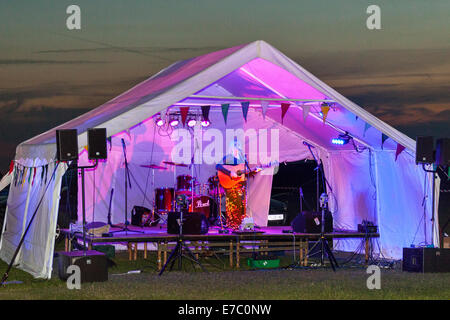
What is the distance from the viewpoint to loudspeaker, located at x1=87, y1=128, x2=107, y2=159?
8.75 m

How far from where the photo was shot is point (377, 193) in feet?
39.6

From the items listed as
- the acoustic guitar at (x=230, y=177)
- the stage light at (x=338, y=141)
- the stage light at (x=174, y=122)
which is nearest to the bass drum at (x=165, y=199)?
the acoustic guitar at (x=230, y=177)

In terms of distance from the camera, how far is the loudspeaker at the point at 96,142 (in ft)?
28.7

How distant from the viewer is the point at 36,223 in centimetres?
991

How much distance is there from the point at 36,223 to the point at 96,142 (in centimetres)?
183

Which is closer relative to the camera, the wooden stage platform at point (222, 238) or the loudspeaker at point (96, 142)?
the loudspeaker at point (96, 142)

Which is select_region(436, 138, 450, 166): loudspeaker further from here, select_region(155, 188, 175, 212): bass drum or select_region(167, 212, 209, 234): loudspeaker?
select_region(155, 188, 175, 212): bass drum

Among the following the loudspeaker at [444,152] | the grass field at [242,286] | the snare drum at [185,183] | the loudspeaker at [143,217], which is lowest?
the grass field at [242,286]

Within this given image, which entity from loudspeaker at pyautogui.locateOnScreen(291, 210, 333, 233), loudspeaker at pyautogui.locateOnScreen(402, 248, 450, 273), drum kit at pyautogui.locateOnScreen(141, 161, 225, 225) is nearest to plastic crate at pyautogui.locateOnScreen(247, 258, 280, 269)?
loudspeaker at pyautogui.locateOnScreen(291, 210, 333, 233)

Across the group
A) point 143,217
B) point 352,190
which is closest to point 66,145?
point 143,217

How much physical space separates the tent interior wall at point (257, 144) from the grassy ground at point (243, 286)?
3.23 ft

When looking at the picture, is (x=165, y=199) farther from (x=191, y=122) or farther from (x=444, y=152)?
(x=444, y=152)

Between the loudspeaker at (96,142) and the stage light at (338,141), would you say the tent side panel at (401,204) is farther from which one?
the loudspeaker at (96,142)
